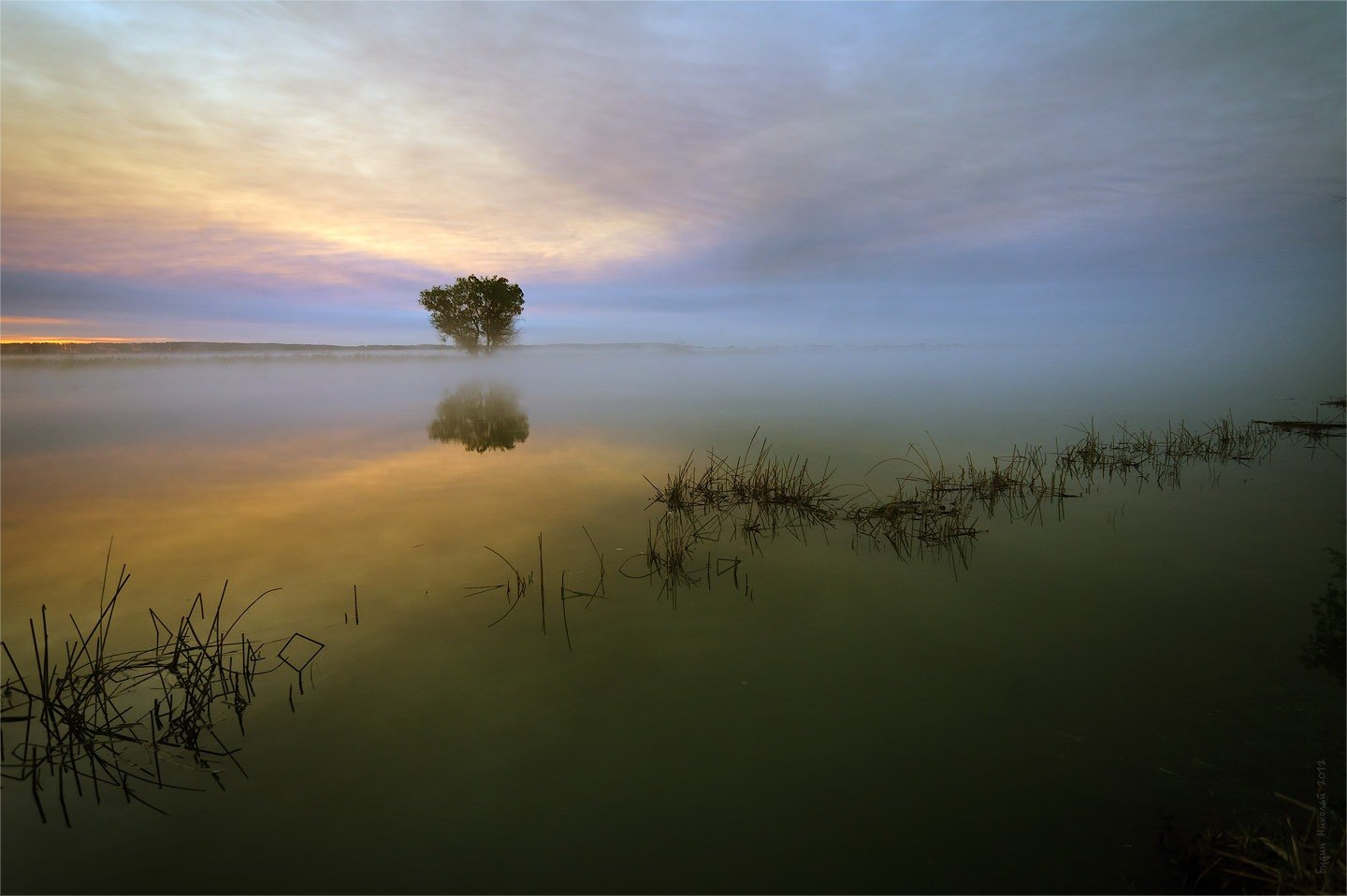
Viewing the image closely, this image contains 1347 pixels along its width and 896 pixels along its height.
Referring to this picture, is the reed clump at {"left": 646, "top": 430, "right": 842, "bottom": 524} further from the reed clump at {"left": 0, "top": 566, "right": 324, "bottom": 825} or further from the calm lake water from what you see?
the reed clump at {"left": 0, "top": 566, "right": 324, "bottom": 825}

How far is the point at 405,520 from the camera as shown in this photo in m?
10.2

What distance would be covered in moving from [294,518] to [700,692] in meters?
9.08

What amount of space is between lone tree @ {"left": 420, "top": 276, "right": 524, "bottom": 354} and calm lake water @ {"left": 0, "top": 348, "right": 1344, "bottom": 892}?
41.5 m

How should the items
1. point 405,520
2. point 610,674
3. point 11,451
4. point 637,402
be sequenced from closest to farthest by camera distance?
point 610,674 < point 405,520 < point 11,451 < point 637,402

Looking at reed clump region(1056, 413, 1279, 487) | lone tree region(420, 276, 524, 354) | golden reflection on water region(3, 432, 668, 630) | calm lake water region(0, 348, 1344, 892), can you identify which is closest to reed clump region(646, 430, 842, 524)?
calm lake water region(0, 348, 1344, 892)

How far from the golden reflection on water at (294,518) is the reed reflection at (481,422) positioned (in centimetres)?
214

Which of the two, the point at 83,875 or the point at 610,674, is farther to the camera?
the point at 610,674

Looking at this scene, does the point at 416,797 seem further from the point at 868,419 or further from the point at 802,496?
the point at 868,419

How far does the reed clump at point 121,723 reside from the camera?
386 centimetres

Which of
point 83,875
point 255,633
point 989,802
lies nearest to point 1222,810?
point 989,802

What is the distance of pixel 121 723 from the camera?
4.45m

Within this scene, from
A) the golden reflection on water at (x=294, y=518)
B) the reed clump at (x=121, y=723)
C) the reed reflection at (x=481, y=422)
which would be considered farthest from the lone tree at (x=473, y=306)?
the reed clump at (x=121, y=723)

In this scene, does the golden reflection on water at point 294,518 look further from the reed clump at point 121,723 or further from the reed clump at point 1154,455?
the reed clump at point 1154,455

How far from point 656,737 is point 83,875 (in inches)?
139
